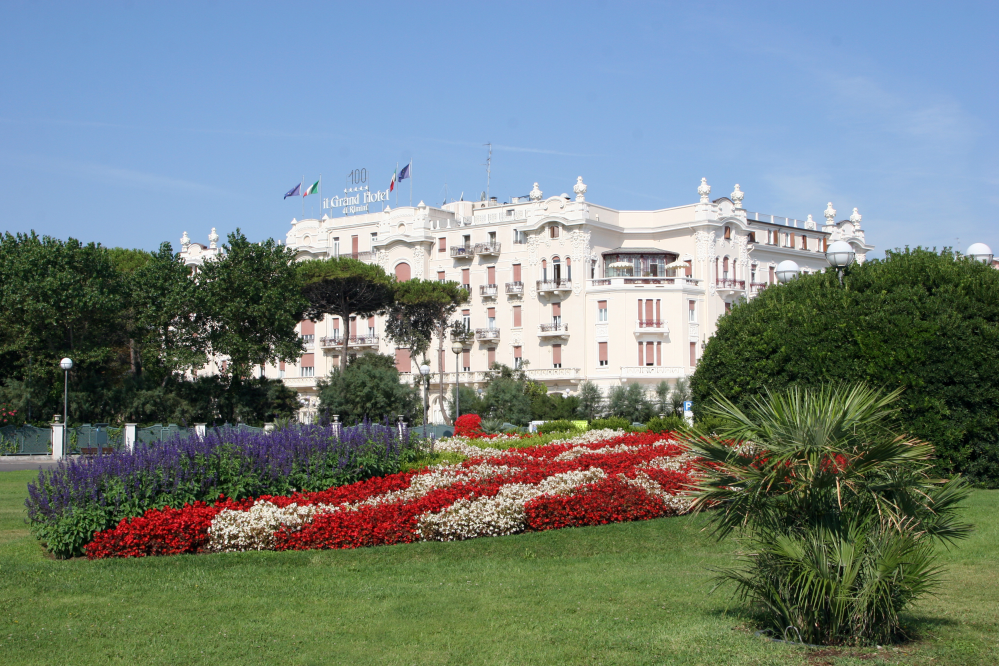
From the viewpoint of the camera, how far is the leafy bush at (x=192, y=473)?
13195 mm

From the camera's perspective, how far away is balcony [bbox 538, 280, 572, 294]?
6956 cm

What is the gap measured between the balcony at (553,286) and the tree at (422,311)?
5385 millimetres

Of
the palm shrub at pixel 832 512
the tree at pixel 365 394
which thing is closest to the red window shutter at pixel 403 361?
the tree at pixel 365 394

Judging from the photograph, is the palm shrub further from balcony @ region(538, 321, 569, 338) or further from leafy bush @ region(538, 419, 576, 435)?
balcony @ region(538, 321, 569, 338)

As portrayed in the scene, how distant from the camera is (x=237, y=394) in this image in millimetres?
56469

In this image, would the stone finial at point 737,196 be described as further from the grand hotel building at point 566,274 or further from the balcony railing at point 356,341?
the balcony railing at point 356,341

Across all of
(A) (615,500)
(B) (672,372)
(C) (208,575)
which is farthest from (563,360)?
(C) (208,575)

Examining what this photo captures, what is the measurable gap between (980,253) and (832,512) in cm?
1667

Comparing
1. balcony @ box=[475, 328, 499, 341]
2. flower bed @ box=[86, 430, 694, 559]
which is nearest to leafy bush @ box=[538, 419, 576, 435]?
flower bed @ box=[86, 430, 694, 559]

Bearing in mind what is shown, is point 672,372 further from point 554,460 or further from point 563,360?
point 554,460

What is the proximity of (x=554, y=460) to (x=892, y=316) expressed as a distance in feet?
25.5

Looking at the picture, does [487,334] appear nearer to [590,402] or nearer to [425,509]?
[590,402]

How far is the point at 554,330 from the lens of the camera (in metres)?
69.7

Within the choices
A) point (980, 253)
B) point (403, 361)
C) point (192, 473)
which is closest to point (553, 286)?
point (403, 361)
